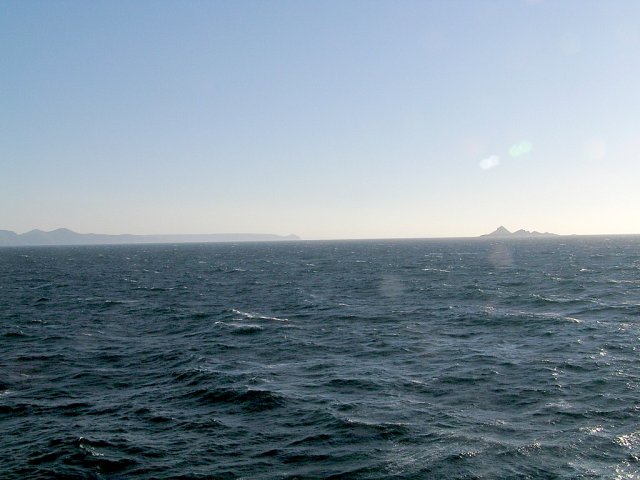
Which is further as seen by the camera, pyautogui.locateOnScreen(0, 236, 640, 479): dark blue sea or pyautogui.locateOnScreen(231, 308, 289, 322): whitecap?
pyautogui.locateOnScreen(231, 308, 289, 322): whitecap

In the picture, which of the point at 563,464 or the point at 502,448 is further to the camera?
the point at 502,448

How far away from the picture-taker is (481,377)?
28359 millimetres

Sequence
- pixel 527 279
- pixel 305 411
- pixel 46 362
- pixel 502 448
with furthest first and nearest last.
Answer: pixel 527 279 < pixel 46 362 < pixel 305 411 < pixel 502 448

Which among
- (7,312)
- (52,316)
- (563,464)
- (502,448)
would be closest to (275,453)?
(502,448)

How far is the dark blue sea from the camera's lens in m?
18.2

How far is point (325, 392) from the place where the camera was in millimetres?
26484

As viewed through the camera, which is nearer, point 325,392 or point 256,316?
point 325,392

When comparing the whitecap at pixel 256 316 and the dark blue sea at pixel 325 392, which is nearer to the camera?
the dark blue sea at pixel 325 392

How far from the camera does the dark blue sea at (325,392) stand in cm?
1823

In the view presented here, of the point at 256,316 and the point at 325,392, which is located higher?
the point at 325,392

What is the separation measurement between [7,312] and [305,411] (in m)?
45.7

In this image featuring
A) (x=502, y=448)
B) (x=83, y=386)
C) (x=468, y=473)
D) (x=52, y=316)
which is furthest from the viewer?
(x=52, y=316)

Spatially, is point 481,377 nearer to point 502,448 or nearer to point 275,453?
point 502,448

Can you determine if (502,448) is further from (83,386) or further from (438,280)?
(438,280)
